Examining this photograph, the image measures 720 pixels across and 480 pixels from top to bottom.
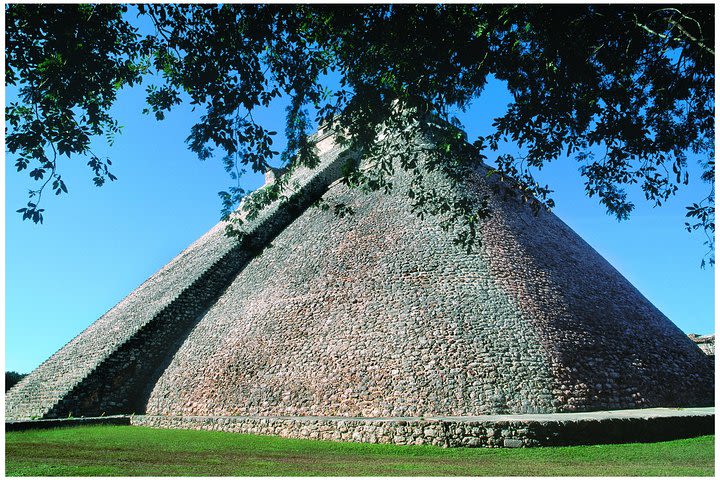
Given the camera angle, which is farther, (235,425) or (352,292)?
(352,292)

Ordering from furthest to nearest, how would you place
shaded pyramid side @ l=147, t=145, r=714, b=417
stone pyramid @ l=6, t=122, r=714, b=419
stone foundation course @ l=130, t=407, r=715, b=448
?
1. stone pyramid @ l=6, t=122, r=714, b=419
2. shaded pyramid side @ l=147, t=145, r=714, b=417
3. stone foundation course @ l=130, t=407, r=715, b=448

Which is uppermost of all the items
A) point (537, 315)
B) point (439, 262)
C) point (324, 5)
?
point (324, 5)

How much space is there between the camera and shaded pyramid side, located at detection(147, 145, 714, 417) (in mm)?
12820

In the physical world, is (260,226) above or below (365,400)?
above

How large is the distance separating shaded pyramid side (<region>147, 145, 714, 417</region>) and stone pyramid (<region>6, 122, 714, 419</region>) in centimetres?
5

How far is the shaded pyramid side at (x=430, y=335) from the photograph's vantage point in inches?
505

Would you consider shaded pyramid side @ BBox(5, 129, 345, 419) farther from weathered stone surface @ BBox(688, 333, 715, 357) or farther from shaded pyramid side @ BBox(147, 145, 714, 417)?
weathered stone surface @ BBox(688, 333, 715, 357)

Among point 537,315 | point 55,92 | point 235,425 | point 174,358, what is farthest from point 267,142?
point 174,358

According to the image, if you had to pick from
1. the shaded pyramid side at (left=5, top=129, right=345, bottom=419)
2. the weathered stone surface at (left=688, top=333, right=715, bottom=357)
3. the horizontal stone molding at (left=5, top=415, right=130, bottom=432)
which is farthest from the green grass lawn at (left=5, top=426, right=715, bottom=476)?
the weathered stone surface at (left=688, top=333, right=715, bottom=357)

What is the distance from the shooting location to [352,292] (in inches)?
637

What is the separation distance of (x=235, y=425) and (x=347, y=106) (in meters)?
7.90

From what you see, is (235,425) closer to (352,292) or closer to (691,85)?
(352,292)

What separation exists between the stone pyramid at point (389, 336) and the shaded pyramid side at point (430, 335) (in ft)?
0.16

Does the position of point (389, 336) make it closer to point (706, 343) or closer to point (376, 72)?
point (376, 72)
